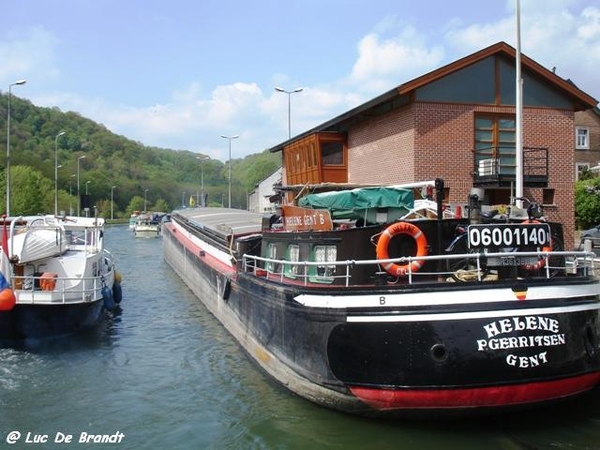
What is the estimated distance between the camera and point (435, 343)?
26.5ft

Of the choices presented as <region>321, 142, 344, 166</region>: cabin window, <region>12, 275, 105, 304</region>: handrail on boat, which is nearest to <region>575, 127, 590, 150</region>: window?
<region>321, 142, 344, 166</region>: cabin window

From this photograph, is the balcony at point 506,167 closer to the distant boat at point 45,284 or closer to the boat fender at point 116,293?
the distant boat at point 45,284

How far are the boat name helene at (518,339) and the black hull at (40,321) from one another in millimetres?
10207

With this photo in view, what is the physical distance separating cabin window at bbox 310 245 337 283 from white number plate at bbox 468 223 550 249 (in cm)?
249

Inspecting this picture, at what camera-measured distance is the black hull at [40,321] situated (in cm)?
1388

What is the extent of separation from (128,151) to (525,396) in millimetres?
186779

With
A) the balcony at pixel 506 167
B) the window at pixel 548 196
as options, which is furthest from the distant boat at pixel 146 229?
the window at pixel 548 196

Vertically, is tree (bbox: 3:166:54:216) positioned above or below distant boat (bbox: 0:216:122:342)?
above

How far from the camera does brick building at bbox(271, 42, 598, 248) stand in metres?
Answer: 17.9

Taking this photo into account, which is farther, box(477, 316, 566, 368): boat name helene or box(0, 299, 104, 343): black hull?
box(0, 299, 104, 343): black hull

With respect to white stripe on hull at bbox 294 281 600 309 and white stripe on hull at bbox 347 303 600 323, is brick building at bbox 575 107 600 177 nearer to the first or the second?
white stripe on hull at bbox 294 281 600 309

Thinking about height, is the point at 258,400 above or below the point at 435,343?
below

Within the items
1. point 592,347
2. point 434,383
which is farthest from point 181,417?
point 592,347

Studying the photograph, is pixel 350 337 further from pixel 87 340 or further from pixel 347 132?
pixel 347 132
